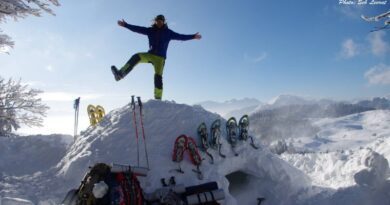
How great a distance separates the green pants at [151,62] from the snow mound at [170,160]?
864 millimetres

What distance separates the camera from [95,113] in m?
12.2

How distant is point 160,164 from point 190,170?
0.81 metres

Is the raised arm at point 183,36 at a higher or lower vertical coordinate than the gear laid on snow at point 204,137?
higher

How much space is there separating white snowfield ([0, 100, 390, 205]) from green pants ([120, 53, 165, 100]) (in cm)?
87

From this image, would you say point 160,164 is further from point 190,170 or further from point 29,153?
point 29,153

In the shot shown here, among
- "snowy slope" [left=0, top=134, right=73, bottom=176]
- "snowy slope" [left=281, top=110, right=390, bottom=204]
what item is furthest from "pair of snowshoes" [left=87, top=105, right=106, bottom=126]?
"snowy slope" [left=281, top=110, right=390, bottom=204]

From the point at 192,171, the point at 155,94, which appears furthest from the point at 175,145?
the point at 155,94

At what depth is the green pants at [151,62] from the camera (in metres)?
9.85

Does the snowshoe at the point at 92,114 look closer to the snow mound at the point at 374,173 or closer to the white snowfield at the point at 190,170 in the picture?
the white snowfield at the point at 190,170

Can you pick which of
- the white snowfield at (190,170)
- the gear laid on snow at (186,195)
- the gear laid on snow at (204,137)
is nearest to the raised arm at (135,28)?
the white snowfield at (190,170)

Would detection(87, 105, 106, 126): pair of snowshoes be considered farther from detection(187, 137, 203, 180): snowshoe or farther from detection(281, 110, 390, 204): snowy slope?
detection(281, 110, 390, 204): snowy slope

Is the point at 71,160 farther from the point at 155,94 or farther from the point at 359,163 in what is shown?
the point at 359,163

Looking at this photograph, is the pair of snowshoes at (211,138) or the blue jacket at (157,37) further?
the blue jacket at (157,37)

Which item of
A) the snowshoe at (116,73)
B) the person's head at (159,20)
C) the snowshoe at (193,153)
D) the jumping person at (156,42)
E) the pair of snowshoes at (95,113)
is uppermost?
the person's head at (159,20)
